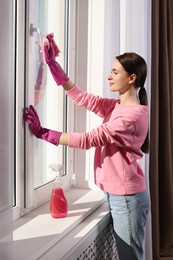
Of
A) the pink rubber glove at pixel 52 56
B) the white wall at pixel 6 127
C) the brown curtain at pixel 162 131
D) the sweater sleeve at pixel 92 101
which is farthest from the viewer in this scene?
the brown curtain at pixel 162 131

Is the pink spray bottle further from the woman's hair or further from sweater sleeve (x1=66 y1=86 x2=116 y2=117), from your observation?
the woman's hair

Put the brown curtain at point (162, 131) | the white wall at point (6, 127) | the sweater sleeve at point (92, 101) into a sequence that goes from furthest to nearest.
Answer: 1. the brown curtain at point (162, 131)
2. the sweater sleeve at point (92, 101)
3. the white wall at point (6, 127)

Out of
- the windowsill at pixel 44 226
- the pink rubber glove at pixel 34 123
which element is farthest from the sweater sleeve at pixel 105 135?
the windowsill at pixel 44 226

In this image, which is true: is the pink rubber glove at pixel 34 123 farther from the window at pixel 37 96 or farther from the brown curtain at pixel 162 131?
the brown curtain at pixel 162 131

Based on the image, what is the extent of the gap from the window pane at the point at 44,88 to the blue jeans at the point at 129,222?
0.41 metres

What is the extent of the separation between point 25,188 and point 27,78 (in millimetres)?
478

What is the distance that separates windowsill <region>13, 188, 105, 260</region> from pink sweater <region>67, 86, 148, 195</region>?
0.20m

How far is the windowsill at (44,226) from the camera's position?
1251 millimetres

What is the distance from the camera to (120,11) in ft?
6.42

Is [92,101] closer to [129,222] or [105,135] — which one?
[105,135]

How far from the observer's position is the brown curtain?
7.77 ft

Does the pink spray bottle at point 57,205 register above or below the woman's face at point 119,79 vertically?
below

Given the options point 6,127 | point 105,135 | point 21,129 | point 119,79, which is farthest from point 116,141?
point 6,127

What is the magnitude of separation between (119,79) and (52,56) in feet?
1.03
